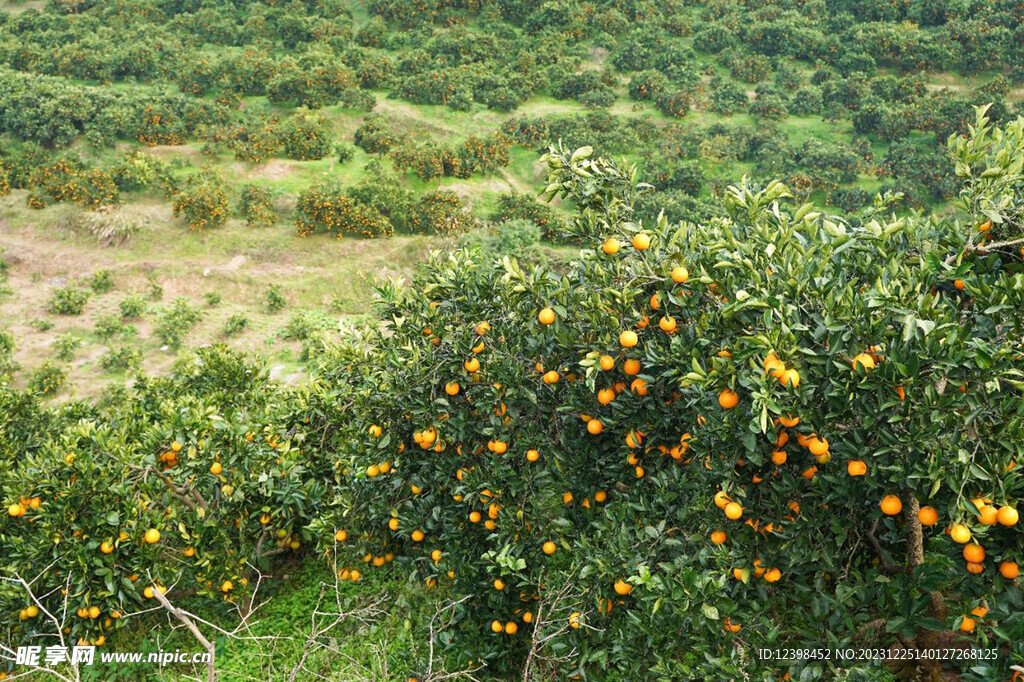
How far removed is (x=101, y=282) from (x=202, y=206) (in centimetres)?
262

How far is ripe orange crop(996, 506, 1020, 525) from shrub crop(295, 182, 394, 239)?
13214mm

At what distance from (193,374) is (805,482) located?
6139mm

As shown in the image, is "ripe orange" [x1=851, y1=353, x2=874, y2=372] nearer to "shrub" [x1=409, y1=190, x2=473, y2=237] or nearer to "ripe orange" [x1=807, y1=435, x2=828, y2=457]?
"ripe orange" [x1=807, y1=435, x2=828, y2=457]

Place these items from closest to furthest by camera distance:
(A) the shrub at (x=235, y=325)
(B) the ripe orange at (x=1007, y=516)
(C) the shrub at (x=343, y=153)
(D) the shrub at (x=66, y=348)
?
1. (B) the ripe orange at (x=1007, y=516)
2. (D) the shrub at (x=66, y=348)
3. (A) the shrub at (x=235, y=325)
4. (C) the shrub at (x=343, y=153)

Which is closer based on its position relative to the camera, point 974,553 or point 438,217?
point 974,553

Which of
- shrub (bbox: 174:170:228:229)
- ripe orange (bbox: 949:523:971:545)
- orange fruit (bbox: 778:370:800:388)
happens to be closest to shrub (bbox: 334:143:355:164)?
shrub (bbox: 174:170:228:229)

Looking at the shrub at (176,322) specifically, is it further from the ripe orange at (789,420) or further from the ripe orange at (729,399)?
the ripe orange at (789,420)

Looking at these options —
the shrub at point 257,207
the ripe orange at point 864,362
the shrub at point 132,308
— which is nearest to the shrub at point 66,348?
the shrub at point 132,308

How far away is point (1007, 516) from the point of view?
2160 millimetres

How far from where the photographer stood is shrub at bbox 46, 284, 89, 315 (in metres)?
12.6

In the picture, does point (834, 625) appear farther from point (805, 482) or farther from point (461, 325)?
point (461, 325)

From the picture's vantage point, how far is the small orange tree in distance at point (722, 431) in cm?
245

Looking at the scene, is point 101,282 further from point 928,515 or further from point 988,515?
point 988,515

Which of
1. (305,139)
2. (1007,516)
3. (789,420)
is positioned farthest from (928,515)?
(305,139)
